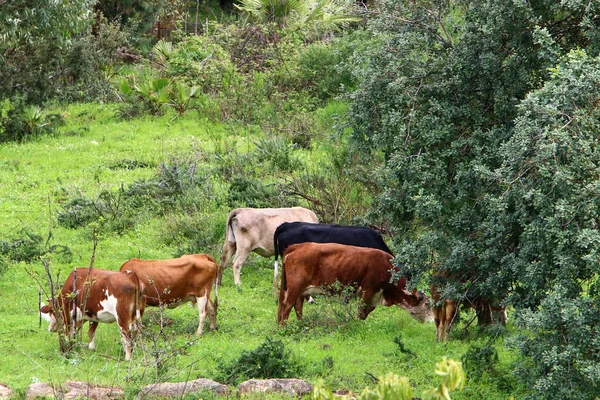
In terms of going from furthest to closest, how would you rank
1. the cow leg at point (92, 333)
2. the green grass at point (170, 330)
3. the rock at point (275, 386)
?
the cow leg at point (92, 333)
the green grass at point (170, 330)
the rock at point (275, 386)

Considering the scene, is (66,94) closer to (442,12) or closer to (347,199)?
(347,199)

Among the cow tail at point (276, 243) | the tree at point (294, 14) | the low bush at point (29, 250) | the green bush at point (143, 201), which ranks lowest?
the low bush at point (29, 250)

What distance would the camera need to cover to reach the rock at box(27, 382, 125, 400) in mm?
10520

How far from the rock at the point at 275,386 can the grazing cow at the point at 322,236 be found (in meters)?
4.79

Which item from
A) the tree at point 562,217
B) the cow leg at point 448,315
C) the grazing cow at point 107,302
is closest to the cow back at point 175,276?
the grazing cow at point 107,302

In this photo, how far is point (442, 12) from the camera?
513 inches

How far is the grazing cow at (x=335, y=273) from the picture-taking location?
14719mm

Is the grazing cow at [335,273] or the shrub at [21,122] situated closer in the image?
the grazing cow at [335,273]

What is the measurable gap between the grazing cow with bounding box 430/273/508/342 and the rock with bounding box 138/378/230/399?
3.46 m

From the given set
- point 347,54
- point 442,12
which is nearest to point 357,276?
point 442,12

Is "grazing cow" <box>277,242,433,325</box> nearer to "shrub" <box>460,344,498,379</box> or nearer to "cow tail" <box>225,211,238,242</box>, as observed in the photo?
"shrub" <box>460,344,498,379</box>

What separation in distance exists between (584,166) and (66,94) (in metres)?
23.5

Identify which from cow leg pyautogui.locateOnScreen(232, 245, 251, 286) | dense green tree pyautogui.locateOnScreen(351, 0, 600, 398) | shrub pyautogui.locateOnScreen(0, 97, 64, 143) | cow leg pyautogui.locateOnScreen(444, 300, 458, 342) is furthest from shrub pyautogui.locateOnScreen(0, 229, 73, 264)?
shrub pyautogui.locateOnScreen(0, 97, 64, 143)

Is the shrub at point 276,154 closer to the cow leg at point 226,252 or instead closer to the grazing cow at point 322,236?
the cow leg at point 226,252
